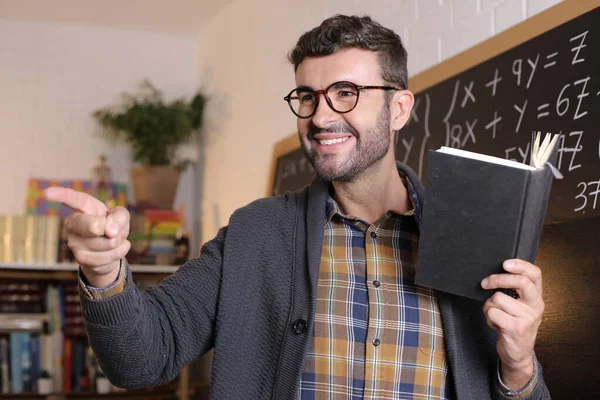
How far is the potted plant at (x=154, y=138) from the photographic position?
4.59 metres

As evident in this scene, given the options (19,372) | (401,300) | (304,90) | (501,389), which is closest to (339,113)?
(304,90)

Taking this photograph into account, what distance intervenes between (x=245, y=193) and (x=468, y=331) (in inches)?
109

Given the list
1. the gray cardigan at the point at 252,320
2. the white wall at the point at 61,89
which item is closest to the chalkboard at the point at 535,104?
the gray cardigan at the point at 252,320

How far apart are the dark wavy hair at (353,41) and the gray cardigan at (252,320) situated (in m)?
0.28

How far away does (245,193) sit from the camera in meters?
4.13

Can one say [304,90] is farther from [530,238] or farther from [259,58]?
[259,58]

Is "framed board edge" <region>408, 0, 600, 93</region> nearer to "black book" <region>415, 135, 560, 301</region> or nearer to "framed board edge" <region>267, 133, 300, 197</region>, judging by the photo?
"black book" <region>415, 135, 560, 301</region>

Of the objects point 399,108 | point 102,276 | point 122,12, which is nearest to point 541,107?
point 399,108

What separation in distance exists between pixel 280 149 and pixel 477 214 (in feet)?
7.87

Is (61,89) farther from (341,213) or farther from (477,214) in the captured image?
(477,214)

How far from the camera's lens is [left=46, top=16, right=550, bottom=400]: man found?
52.3 inches

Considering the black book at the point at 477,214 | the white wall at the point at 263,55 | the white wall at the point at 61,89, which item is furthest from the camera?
the white wall at the point at 61,89

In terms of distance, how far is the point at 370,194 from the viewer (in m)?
1.57

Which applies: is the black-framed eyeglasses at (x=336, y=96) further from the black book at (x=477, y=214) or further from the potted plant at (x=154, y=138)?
the potted plant at (x=154, y=138)
